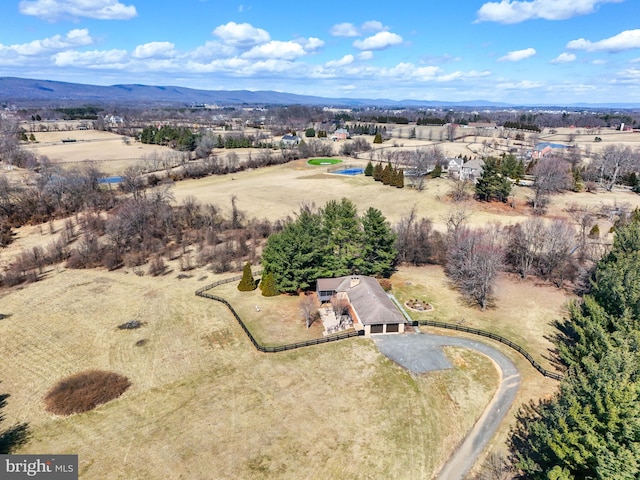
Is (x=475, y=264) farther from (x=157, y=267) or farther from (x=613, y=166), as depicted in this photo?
(x=613, y=166)

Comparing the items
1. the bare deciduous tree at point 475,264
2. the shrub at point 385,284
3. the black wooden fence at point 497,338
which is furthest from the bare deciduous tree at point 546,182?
the black wooden fence at point 497,338

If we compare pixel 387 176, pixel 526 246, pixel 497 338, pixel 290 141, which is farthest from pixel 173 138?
pixel 497 338

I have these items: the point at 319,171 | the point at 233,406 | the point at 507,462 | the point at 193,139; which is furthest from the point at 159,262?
the point at 193,139

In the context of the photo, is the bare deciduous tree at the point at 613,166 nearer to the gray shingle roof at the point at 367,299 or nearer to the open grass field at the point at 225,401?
the gray shingle roof at the point at 367,299

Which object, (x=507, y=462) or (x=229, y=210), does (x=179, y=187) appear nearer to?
(x=229, y=210)

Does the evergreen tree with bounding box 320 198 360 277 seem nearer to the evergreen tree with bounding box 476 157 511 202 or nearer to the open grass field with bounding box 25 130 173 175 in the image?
the evergreen tree with bounding box 476 157 511 202

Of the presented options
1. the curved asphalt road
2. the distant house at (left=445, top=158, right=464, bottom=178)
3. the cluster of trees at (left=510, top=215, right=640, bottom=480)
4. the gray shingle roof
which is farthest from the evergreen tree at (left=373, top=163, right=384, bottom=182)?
the cluster of trees at (left=510, top=215, right=640, bottom=480)
